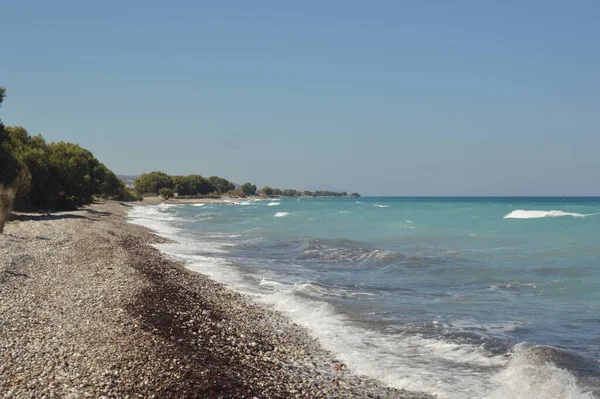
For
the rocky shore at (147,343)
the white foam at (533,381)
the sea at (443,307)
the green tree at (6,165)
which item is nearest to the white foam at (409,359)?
the sea at (443,307)

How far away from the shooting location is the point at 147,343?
29.3ft

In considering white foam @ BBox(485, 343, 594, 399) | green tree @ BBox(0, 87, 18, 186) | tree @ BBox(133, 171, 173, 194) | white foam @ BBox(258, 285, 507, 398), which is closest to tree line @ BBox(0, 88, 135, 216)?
green tree @ BBox(0, 87, 18, 186)

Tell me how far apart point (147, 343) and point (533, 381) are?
663cm

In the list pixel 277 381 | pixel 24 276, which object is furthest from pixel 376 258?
pixel 277 381

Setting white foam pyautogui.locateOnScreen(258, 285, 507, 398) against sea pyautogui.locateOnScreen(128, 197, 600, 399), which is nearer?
white foam pyautogui.locateOnScreen(258, 285, 507, 398)

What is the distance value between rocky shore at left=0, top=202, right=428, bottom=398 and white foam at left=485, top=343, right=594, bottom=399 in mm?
1784

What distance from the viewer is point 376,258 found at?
2530cm

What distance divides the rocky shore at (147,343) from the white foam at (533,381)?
5.85ft

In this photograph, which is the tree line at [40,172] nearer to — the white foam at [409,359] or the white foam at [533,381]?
the white foam at [409,359]

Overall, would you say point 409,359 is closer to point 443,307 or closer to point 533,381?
point 533,381

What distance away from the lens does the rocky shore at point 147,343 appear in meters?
7.19

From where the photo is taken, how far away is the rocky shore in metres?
7.19

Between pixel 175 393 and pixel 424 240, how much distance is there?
103 ft

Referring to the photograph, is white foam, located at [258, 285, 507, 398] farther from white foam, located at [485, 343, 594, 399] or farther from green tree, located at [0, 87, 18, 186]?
green tree, located at [0, 87, 18, 186]
